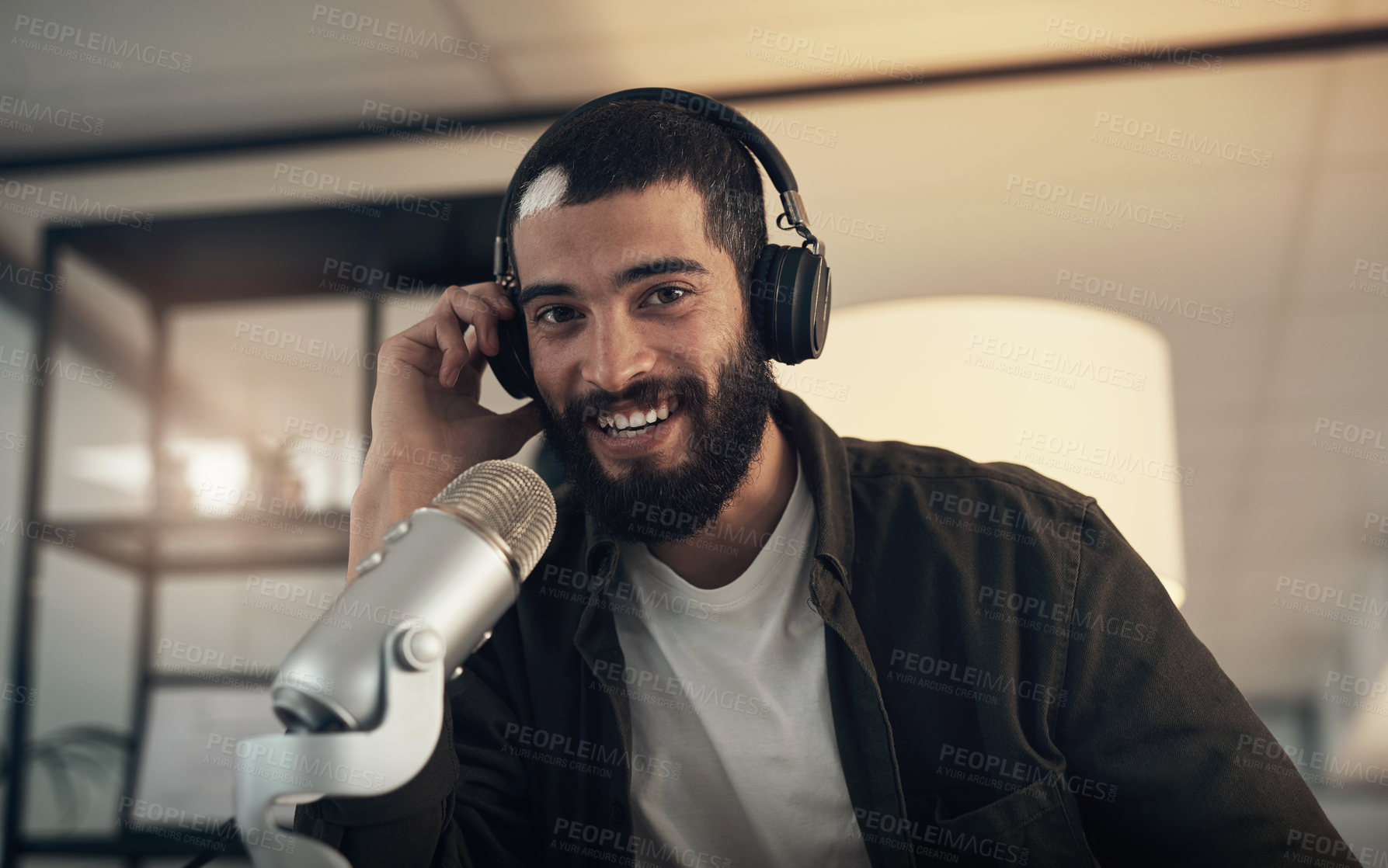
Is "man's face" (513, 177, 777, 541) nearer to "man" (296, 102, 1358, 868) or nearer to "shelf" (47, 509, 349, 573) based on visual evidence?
"man" (296, 102, 1358, 868)

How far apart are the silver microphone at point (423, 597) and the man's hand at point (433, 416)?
0.49 meters

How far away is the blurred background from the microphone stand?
1269mm

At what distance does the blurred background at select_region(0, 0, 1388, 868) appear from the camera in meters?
1.96

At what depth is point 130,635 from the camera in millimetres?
2287

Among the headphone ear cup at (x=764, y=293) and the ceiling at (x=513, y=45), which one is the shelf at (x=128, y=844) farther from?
the headphone ear cup at (x=764, y=293)

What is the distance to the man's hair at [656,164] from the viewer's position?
3.53 ft

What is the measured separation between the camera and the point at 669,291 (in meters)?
1.08

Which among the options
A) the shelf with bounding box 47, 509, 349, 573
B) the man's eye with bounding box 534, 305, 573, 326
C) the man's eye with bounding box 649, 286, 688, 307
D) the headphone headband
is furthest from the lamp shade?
the shelf with bounding box 47, 509, 349, 573

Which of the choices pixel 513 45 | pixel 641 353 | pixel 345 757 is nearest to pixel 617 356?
pixel 641 353

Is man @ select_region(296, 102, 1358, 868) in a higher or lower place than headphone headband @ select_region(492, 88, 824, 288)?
lower

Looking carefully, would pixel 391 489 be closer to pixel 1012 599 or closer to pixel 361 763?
pixel 361 763

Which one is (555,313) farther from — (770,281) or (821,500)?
(821,500)

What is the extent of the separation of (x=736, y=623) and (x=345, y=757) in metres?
0.69

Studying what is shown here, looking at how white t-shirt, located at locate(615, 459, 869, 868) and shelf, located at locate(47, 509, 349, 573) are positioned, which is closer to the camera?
white t-shirt, located at locate(615, 459, 869, 868)
